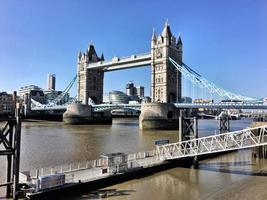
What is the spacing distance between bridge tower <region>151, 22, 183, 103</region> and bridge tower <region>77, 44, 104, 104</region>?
36.7 m

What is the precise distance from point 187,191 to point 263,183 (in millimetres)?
5224

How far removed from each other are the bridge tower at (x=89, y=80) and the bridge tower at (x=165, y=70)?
3668 cm

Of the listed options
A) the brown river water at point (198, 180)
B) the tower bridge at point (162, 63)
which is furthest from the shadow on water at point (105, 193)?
the tower bridge at point (162, 63)

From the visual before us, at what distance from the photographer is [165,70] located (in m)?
83.7

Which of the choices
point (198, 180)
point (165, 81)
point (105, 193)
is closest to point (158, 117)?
point (165, 81)

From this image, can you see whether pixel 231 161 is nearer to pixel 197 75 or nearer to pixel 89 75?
pixel 197 75

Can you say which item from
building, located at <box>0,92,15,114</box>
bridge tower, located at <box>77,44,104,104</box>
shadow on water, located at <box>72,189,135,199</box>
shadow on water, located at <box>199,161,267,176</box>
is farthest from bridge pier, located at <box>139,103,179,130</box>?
building, located at <box>0,92,15,114</box>

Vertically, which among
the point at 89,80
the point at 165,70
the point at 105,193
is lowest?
the point at 105,193

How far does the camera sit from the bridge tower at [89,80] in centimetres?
11661

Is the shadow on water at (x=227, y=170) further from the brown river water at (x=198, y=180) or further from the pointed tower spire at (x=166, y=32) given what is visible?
the pointed tower spire at (x=166, y=32)

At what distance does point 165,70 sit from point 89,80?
138 ft

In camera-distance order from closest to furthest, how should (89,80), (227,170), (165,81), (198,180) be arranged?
(198,180), (227,170), (165,81), (89,80)

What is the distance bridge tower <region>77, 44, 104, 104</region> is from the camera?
383 feet

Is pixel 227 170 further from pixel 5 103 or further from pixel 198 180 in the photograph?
pixel 5 103
